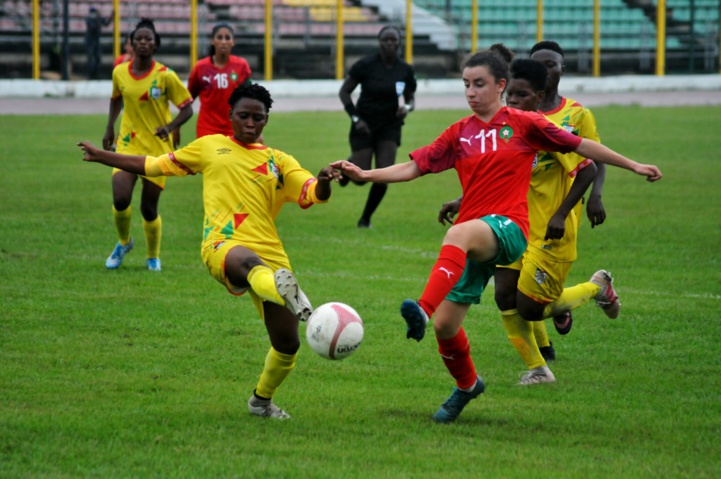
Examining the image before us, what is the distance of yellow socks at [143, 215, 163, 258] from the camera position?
10617mm

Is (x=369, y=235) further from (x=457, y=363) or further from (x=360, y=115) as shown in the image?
(x=457, y=363)

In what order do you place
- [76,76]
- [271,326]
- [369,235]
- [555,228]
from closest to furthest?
[271,326] < [555,228] < [369,235] < [76,76]

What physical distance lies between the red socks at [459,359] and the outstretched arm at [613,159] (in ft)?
3.93

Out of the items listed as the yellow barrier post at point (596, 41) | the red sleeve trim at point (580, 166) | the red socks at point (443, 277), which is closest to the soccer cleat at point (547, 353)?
the red sleeve trim at point (580, 166)

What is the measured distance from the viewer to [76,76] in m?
32.6

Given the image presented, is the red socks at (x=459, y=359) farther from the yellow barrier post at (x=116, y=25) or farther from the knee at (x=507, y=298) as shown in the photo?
the yellow barrier post at (x=116, y=25)

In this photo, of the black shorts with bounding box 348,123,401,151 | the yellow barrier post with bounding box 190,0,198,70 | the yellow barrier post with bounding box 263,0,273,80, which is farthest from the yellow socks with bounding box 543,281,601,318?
Result: the yellow barrier post with bounding box 263,0,273,80

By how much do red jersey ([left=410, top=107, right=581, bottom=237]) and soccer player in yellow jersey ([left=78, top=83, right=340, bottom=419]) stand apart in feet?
2.57

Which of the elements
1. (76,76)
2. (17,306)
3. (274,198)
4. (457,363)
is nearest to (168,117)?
(17,306)

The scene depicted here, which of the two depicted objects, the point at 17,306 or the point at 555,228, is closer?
the point at 555,228

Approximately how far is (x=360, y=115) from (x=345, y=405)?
319 inches

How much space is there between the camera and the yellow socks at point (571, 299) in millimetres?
7168

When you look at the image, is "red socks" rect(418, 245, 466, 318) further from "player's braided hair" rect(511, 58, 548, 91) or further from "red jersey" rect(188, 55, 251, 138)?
"red jersey" rect(188, 55, 251, 138)

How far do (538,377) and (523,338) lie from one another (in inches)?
10.5
